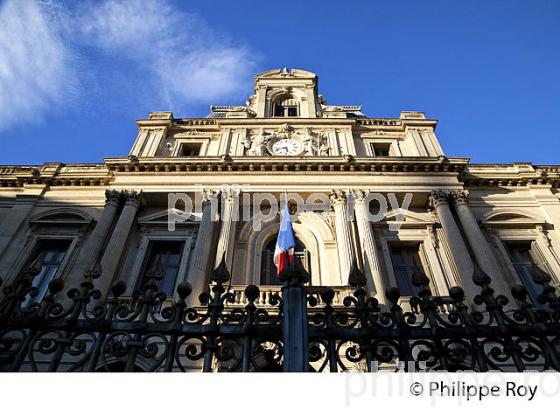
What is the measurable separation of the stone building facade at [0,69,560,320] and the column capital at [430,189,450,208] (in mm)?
42

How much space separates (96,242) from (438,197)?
41.1 ft

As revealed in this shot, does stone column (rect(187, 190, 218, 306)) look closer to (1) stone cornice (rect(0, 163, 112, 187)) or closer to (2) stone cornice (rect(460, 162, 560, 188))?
(1) stone cornice (rect(0, 163, 112, 187))

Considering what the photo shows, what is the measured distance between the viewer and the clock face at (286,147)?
1649 cm

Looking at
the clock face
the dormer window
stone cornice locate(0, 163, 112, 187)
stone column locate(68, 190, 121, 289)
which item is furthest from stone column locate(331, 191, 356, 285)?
stone cornice locate(0, 163, 112, 187)

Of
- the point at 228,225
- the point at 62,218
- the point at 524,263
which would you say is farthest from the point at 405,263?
the point at 62,218

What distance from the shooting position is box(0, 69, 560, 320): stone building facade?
1205cm

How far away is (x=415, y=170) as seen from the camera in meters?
14.8

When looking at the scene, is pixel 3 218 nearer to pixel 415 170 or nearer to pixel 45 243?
pixel 45 243

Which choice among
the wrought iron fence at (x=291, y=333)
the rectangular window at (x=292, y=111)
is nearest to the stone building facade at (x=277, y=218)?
the rectangular window at (x=292, y=111)

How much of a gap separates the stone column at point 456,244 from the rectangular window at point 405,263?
128 cm

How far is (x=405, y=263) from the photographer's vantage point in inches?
516

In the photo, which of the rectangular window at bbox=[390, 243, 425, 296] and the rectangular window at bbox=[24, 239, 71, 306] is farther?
the rectangular window at bbox=[24, 239, 71, 306]

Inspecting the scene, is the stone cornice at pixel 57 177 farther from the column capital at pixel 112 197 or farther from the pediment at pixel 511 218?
the pediment at pixel 511 218

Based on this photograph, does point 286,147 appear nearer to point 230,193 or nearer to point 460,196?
point 230,193
